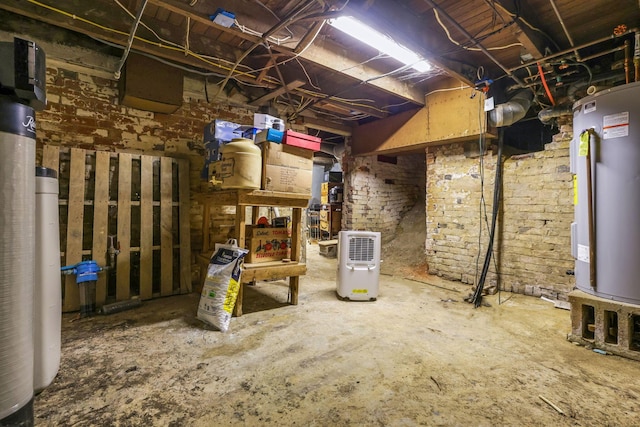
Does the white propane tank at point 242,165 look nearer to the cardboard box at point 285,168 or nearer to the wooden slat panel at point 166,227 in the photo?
the cardboard box at point 285,168

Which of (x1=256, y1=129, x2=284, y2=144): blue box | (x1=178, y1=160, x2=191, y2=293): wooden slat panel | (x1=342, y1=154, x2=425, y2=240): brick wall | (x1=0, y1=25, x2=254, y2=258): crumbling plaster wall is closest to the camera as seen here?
(x1=256, y1=129, x2=284, y2=144): blue box

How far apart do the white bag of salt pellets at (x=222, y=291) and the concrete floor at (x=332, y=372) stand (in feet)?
0.37

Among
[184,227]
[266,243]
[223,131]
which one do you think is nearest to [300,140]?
[223,131]

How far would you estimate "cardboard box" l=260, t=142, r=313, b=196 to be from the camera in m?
2.56

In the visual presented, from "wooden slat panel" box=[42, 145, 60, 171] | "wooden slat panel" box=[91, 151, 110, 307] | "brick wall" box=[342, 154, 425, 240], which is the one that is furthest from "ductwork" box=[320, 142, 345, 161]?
"wooden slat panel" box=[42, 145, 60, 171]

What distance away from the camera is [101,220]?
9.27 ft

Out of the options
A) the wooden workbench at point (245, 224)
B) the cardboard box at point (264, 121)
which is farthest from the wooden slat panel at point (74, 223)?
the cardboard box at point (264, 121)

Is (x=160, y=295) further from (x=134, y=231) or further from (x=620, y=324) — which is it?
(x=620, y=324)

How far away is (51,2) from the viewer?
217 centimetres

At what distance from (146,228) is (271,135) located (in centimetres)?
174

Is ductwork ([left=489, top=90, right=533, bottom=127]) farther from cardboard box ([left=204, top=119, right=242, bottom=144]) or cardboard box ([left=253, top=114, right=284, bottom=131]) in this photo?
cardboard box ([left=204, top=119, right=242, bottom=144])

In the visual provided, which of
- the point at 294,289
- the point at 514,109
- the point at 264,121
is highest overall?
the point at 514,109

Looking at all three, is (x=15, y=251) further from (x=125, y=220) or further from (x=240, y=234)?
(x=125, y=220)

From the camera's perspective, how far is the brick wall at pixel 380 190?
5.46 m
